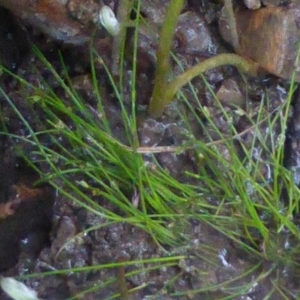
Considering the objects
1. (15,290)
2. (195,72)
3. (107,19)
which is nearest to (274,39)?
(195,72)

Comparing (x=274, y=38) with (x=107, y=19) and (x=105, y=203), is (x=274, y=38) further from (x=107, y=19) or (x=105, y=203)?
(x=105, y=203)

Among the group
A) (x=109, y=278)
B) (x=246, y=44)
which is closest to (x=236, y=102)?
(x=246, y=44)

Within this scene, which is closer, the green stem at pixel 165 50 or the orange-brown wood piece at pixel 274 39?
the green stem at pixel 165 50

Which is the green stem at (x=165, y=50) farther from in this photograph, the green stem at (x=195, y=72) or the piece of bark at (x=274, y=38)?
the piece of bark at (x=274, y=38)

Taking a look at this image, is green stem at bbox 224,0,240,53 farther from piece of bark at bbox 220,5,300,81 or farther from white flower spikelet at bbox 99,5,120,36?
white flower spikelet at bbox 99,5,120,36

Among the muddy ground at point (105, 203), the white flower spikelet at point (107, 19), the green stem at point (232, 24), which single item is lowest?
the muddy ground at point (105, 203)

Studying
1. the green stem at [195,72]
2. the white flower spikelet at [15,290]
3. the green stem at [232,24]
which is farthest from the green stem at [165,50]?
the white flower spikelet at [15,290]

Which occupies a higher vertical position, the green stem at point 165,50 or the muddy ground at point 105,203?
the green stem at point 165,50
